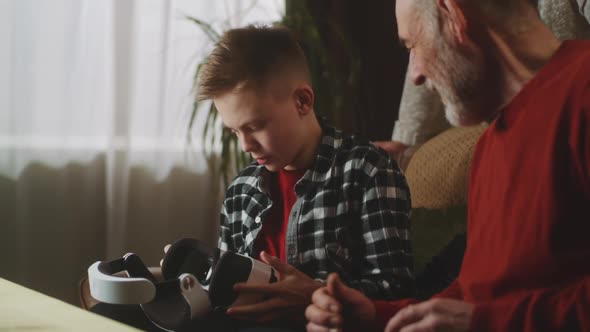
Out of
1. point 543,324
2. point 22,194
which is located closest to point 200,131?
point 22,194

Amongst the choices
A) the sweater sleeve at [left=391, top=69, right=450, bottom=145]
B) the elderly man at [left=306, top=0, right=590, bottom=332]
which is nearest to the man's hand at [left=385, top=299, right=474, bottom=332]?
the elderly man at [left=306, top=0, right=590, bottom=332]

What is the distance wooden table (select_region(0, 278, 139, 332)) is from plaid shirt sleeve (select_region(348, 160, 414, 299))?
53 cm

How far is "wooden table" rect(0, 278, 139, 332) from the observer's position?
662mm

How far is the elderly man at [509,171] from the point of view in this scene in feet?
2.33

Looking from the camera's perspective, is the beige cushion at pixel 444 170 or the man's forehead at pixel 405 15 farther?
the beige cushion at pixel 444 170

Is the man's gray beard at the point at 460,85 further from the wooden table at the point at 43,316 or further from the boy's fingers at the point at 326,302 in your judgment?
the wooden table at the point at 43,316

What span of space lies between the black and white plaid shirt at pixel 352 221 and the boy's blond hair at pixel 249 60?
179 millimetres

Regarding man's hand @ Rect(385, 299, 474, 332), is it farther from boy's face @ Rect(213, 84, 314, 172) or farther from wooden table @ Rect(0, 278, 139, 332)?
boy's face @ Rect(213, 84, 314, 172)

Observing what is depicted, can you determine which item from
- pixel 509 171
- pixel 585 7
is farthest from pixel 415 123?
pixel 509 171

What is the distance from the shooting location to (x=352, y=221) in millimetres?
1219

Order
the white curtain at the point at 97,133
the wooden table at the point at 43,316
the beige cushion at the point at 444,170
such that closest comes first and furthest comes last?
the wooden table at the point at 43,316
the beige cushion at the point at 444,170
the white curtain at the point at 97,133

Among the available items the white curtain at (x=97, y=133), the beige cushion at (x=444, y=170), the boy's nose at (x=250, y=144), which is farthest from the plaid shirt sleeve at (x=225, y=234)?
the white curtain at (x=97, y=133)

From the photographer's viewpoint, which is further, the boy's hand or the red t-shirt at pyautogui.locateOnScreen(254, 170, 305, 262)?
the red t-shirt at pyautogui.locateOnScreen(254, 170, 305, 262)

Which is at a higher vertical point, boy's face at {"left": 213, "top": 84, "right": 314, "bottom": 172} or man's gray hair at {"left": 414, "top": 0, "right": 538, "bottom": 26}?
man's gray hair at {"left": 414, "top": 0, "right": 538, "bottom": 26}
